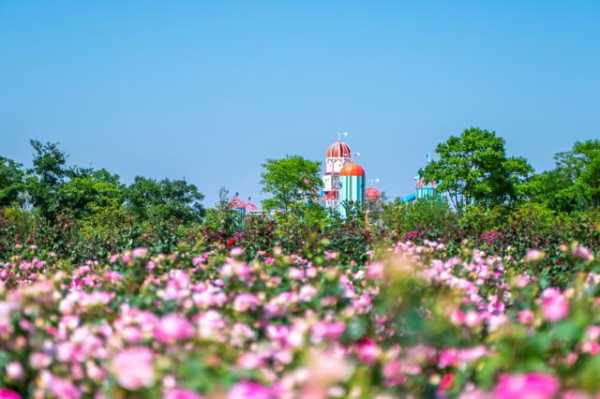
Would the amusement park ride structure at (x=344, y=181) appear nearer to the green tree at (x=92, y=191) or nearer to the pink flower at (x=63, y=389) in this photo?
the green tree at (x=92, y=191)

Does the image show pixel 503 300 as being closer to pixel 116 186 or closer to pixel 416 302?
pixel 416 302

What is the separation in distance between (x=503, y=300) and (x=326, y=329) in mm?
2909

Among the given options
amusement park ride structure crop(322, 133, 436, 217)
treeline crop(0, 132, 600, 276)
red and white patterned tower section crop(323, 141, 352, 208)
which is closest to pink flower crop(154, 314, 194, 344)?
treeline crop(0, 132, 600, 276)

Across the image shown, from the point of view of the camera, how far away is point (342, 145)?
69812mm

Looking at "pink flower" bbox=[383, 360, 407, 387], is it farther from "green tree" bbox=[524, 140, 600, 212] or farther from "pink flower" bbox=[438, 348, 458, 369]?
"green tree" bbox=[524, 140, 600, 212]

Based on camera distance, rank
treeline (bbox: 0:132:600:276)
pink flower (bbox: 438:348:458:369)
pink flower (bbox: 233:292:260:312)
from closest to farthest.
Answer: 1. pink flower (bbox: 438:348:458:369)
2. pink flower (bbox: 233:292:260:312)
3. treeline (bbox: 0:132:600:276)

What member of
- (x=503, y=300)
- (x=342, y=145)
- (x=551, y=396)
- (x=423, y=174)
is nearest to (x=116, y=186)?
(x=423, y=174)

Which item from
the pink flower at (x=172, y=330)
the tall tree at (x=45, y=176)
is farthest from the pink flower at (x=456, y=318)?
the tall tree at (x=45, y=176)

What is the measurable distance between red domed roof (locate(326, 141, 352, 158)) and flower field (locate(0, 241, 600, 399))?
6541 centimetres

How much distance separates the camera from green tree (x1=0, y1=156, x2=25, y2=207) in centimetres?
3606

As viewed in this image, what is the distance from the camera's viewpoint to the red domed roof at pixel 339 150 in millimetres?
69688

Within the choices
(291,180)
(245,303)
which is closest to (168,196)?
(291,180)

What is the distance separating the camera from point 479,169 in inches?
1674

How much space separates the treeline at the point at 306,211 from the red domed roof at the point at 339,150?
1768 cm
